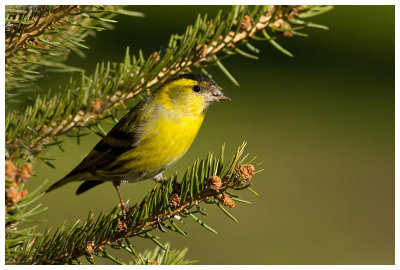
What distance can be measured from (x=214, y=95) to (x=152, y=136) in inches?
15.9

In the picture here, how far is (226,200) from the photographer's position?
1620 millimetres

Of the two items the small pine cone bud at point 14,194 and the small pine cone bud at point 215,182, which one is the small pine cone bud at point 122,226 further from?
the small pine cone bud at point 14,194

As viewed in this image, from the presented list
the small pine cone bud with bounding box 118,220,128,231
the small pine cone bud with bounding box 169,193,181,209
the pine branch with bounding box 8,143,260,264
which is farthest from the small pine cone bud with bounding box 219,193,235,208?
the small pine cone bud with bounding box 118,220,128,231

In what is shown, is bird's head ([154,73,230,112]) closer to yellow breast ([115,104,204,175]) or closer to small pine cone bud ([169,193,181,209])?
yellow breast ([115,104,204,175])

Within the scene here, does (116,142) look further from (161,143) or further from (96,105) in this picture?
(96,105)

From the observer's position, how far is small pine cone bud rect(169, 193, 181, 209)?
5.48 ft

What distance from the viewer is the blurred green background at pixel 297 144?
204 inches

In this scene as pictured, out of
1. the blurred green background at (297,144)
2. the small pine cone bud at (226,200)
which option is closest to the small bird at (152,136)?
the small pine cone bud at (226,200)

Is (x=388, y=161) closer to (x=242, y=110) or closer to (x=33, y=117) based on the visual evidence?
(x=242, y=110)

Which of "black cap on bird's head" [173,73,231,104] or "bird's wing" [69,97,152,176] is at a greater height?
"black cap on bird's head" [173,73,231,104]

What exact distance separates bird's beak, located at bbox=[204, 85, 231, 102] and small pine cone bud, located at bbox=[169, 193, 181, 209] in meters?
1.01

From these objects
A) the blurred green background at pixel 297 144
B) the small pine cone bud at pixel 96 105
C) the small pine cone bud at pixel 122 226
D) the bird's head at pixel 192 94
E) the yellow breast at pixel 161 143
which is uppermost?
the blurred green background at pixel 297 144

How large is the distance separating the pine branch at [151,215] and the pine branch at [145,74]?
1.38ft

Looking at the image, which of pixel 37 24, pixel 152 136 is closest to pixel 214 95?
pixel 152 136
